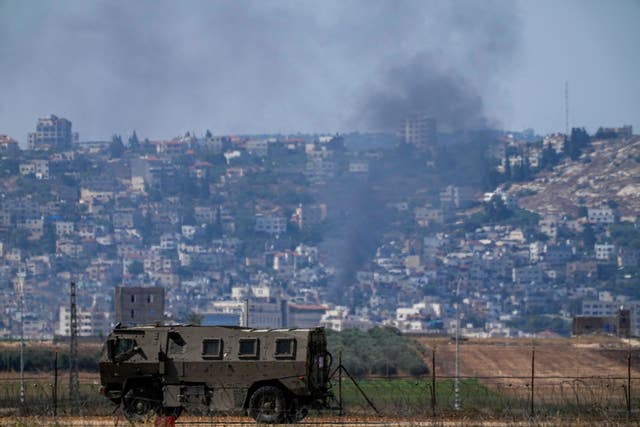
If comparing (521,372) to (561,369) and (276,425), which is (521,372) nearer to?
(561,369)

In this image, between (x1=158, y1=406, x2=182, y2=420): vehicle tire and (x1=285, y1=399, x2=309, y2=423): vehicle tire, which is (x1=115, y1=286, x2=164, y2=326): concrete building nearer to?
(x1=158, y1=406, x2=182, y2=420): vehicle tire

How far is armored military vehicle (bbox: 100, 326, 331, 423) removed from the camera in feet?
127

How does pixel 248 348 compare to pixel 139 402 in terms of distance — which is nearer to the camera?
pixel 248 348

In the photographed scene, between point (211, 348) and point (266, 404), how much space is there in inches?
70.0

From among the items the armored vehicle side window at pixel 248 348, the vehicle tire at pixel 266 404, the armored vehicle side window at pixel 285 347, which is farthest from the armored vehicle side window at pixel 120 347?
the armored vehicle side window at pixel 285 347

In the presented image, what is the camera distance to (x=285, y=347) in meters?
38.9

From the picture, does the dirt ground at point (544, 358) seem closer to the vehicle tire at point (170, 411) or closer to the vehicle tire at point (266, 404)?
the vehicle tire at point (266, 404)

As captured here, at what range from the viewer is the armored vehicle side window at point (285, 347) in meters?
38.8

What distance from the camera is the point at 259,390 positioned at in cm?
3897

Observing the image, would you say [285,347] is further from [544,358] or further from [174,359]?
[544,358]

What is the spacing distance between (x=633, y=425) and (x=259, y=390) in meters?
8.27

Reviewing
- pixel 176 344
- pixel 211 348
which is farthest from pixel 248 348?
pixel 176 344

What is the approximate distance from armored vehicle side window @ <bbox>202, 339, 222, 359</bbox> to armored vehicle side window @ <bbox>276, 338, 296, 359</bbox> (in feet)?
4.50

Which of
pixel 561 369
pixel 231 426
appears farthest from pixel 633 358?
pixel 231 426
